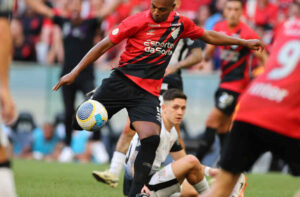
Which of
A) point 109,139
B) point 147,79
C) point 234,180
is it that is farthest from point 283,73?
point 109,139

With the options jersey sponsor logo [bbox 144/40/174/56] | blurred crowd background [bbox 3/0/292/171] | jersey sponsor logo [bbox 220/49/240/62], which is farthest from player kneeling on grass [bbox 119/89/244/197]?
blurred crowd background [bbox 3/0/292/171]

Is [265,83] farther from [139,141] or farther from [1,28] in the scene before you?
[139,141]

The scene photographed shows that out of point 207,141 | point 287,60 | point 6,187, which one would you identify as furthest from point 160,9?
point 207,141

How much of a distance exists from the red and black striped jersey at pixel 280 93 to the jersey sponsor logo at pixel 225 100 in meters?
6.97

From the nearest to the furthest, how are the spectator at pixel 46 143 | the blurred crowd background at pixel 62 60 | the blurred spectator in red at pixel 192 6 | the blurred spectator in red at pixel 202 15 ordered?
the blurred crowd background at pixel 62 60
the spectator at pixel 46 143
the blurred spectator in red at pixel 202 15
the blurred spectator in red at pixel 192 6

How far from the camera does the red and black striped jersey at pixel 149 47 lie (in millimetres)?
7648

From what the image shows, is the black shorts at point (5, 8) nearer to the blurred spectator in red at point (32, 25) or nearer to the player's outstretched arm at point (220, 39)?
the player's outstretched arm at point (220, 39)

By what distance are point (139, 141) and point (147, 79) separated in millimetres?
693

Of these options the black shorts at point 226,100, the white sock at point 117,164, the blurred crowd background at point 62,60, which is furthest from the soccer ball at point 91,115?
the blurred crowd background at point 62,60

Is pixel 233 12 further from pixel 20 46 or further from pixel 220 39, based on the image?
pixel 20 46

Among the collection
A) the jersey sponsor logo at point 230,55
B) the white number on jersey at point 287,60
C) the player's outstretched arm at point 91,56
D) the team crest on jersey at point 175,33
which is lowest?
the jersey sponsor logo at point 230,55

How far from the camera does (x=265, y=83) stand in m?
5.05

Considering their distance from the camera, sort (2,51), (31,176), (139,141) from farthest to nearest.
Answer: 1. (31,176)
2. (139,141)
3. (2,51)

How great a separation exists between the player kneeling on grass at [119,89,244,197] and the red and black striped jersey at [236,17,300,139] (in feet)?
6.37
